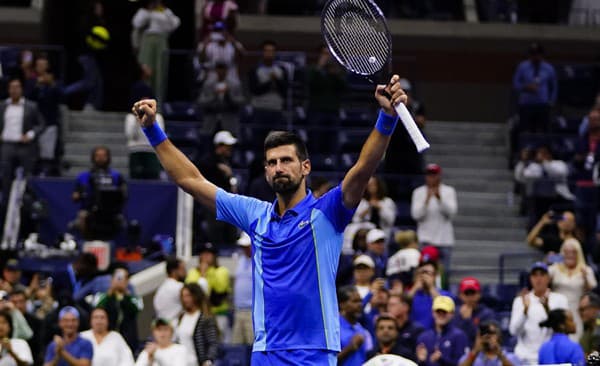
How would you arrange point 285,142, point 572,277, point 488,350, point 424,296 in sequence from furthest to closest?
1. point 572,277
2. point 424,296
3. point 488,350
4. point 285,142

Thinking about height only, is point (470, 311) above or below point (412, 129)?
below

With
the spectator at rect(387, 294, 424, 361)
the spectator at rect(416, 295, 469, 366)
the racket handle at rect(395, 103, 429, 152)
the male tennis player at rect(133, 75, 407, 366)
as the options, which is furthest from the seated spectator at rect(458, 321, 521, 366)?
the racket handle at rect(395, 103, 429, 152)

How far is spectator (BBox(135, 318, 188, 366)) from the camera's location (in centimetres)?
1327

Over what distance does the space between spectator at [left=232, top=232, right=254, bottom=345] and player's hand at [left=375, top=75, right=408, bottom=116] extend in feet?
25.5

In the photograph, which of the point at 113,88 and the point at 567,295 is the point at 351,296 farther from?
the point at 113,88

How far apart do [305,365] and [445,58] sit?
17787 mm

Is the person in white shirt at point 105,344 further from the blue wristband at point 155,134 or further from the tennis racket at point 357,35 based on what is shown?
the tennis racket at point 357,35

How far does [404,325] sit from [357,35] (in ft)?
20.2

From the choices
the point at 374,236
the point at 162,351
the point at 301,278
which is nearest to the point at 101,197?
the point at 374,236

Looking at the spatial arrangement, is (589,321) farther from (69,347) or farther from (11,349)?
(11,349)

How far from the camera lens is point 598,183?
62.2ft

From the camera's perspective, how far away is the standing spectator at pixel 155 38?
21.8 meters

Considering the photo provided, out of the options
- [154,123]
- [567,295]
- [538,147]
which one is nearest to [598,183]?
[538,147]

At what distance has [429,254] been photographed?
51.5 feet
